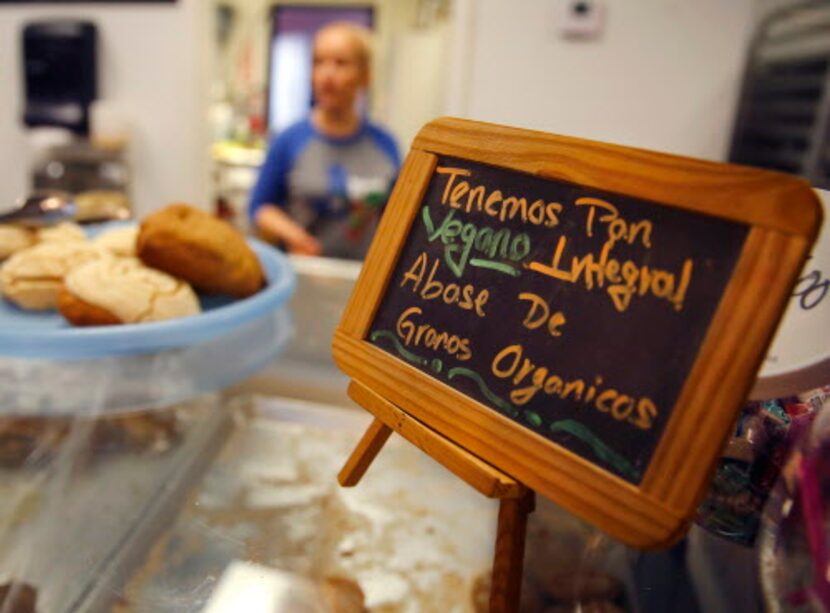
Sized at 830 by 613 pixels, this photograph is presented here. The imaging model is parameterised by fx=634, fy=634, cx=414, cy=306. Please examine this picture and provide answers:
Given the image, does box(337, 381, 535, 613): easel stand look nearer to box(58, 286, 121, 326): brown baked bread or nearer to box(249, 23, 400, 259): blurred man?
box(58, 286, 121, 326): brown baked bread

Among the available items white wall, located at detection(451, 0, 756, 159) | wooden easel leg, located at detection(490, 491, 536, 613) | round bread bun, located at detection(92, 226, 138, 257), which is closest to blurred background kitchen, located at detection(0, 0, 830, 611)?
white wall, located at detection(451, 0, 756, 159)

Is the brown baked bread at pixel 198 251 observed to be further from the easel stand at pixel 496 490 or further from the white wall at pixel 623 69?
the white wall at pixel 623 69

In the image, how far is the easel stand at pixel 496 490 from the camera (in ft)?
1.36

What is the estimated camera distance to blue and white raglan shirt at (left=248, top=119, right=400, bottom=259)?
6.85 ft

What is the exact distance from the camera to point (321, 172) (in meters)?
2.17

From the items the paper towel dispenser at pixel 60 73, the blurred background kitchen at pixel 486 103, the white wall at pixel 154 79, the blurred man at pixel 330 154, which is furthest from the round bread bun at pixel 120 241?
the paper towel dispenser at pixel 60 73

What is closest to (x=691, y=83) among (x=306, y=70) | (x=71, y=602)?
(x=71, y=602)

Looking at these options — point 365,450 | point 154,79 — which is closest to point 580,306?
point 365,450

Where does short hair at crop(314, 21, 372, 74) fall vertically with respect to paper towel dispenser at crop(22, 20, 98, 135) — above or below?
above

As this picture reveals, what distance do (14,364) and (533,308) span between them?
2.59 ft

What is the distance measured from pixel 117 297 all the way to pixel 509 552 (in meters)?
0.58

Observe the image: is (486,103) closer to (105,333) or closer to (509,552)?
(105,333)

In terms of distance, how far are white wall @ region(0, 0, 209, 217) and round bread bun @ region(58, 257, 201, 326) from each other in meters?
2.06

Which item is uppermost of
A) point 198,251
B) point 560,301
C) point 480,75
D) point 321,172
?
point 480,75
